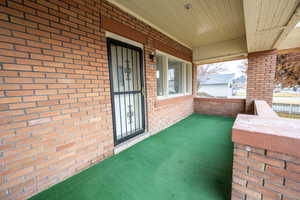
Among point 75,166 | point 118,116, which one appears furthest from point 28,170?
point 118,116

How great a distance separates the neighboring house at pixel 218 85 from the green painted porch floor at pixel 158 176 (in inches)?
347

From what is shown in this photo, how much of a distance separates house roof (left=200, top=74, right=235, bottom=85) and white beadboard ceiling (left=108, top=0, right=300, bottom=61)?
22.3 feet

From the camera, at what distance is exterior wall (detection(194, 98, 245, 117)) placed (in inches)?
179

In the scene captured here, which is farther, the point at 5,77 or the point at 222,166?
→ the point at 222,166

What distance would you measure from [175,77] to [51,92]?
3952 millimetres

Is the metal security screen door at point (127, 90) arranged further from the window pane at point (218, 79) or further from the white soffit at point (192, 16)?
the window pane at point (218, 79)

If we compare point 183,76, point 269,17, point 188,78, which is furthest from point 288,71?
point 269,17

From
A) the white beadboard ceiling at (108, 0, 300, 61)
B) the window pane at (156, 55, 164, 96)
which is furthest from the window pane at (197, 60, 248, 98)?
the window pane at (156, 55, 164, 96)

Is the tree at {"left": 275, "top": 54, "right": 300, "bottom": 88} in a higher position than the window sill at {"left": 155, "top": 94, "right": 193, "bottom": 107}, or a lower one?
higher

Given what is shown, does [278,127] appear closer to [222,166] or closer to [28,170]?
[222,166]

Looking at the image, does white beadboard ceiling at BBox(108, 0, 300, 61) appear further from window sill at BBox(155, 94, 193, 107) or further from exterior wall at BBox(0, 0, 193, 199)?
window sill at BBox(155, 94, 193, 107)

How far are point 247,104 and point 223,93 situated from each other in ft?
23.0

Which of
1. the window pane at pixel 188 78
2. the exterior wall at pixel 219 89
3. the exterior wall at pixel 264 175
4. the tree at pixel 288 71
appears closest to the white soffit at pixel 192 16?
the window pane at pixel 188 78

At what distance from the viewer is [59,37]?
1.54 meters
